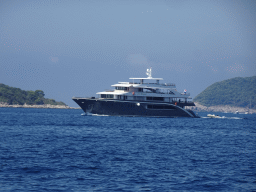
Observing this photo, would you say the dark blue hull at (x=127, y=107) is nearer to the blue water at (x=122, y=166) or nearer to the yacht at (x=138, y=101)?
the yacht at (x=138, y=101)

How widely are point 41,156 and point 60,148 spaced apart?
13.3ft

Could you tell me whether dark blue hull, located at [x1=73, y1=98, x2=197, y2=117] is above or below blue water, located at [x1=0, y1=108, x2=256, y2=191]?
above

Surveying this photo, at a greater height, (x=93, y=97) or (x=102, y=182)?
(x=93, y=97)

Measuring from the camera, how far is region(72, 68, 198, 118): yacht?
246 feet

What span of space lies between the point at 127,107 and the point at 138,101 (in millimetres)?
2600

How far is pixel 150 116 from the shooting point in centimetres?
7712

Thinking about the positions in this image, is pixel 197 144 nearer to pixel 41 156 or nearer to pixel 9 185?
pixel 41 156

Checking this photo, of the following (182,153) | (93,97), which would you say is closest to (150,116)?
(93,97)

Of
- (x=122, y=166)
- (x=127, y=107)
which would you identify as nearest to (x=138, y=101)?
(x=127, y=107)

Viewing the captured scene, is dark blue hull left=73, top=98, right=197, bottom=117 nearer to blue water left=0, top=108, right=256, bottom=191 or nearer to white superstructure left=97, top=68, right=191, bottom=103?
white superstructure left=97, top=68, right=191, bottom=103

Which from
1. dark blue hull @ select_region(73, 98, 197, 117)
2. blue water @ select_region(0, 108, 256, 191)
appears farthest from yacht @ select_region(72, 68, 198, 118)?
blue water @ select_region(0, 108, 256, 191)

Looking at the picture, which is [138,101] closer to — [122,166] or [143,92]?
[143,92]

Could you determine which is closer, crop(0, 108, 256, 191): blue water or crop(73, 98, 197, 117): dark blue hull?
crop(0, 108, 256, 191): blue water

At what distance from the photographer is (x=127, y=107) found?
75062 millimetres
